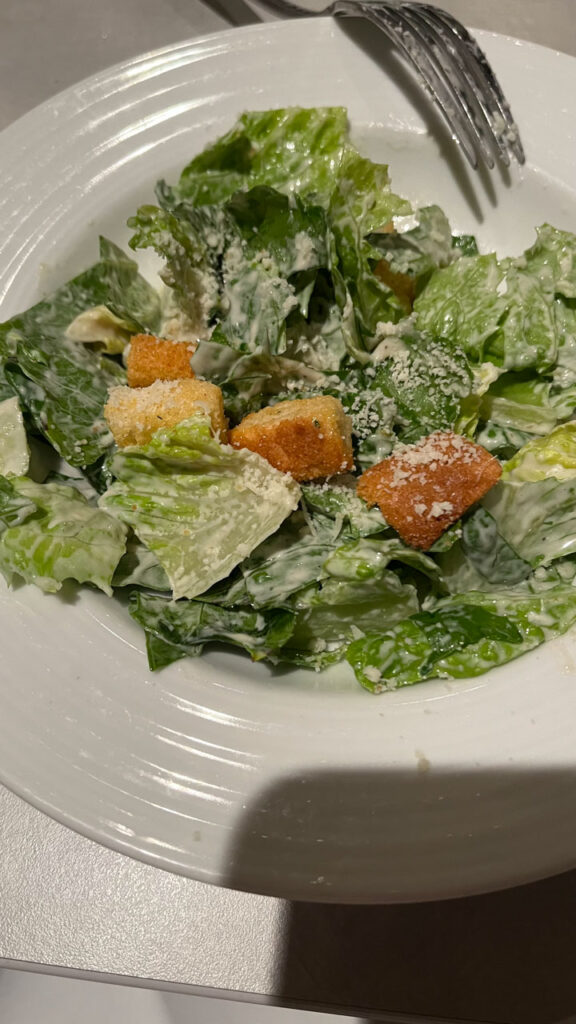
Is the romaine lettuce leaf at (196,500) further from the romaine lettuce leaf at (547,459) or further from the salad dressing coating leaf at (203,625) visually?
the romaine lettuce leaf at (547,459)

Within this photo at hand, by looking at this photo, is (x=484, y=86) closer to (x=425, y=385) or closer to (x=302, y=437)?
(x=425, y=385)

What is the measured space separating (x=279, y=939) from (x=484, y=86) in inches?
103

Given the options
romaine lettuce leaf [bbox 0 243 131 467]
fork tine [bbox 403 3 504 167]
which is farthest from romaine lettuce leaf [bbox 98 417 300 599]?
fork tine [bbox 403 3 504 167]

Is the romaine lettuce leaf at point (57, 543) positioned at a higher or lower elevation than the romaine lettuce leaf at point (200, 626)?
higher

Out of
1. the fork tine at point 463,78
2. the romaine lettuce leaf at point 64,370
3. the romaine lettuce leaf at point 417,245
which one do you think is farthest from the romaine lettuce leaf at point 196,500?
the fork tine at point 463,78

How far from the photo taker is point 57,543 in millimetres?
1637

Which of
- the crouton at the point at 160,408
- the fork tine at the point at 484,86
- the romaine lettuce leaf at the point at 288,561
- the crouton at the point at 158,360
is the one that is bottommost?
the romaine lettuce leaf at the point at 288,561

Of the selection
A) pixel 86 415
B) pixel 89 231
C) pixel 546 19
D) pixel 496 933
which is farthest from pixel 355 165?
pixel 496 933

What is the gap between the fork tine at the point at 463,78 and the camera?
1.99 m

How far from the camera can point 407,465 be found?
5.46 ft

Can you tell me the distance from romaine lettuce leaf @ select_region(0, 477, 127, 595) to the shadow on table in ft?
2.39

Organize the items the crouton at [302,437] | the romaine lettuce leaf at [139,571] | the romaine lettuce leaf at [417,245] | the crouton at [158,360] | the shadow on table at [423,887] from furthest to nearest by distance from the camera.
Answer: the romaine lettuce leaf at [417,245] → the crouton at [158,360] → the romaine lettuce leaf at [139,571] → the crouton at [302,437] → the shadow on table at [423,887]

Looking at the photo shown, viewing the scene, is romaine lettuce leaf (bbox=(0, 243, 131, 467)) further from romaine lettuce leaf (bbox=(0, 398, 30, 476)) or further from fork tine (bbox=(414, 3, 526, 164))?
fork tine (bbox=(414, 3, 526, 164))

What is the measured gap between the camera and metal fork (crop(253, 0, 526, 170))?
1.99 meters
